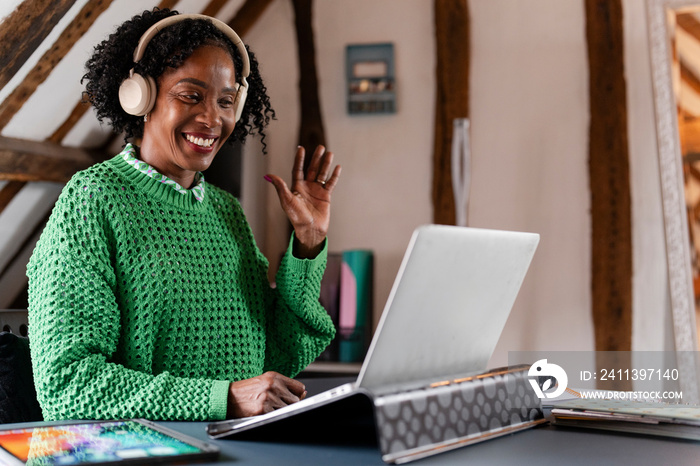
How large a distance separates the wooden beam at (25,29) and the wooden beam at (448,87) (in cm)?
176

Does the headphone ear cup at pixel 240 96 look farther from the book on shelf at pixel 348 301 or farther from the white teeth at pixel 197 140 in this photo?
the book on shelf at pixel 348 301

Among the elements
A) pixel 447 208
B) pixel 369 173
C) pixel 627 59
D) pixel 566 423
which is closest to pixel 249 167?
pixel 369 173

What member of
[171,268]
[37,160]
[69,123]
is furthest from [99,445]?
[69,123]

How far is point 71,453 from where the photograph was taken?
676 mm

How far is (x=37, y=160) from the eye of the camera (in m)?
2.73

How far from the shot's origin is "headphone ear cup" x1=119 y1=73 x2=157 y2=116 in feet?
4.31

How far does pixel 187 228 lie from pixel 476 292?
0.67m

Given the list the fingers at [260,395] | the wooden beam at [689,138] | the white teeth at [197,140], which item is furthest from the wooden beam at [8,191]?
the wooden beam at [689,138]

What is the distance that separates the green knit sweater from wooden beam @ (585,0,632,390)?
2.09m

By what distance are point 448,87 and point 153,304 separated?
252cm

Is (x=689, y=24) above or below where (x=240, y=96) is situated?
above

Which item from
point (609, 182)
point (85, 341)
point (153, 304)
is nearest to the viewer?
point (85, 341)

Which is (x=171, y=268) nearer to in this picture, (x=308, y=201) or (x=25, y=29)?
(x=308, y=201)

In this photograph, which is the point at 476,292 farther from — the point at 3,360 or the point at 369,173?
the point at 369,173
